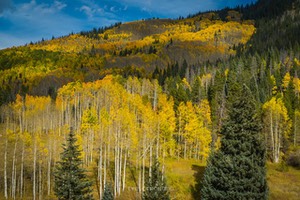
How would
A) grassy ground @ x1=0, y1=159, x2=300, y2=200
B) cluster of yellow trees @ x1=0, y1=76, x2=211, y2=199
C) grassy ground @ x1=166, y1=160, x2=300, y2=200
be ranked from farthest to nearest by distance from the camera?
cluster of yellow trees @ x1=0, y1=76, x2=211, y2=199
grassy ground @ x1=0, y1=159, x2=300, y2=200
grassy ground @ x1=166, y1=160, x2=300, y2=200

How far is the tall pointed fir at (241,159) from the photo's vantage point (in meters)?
20.2

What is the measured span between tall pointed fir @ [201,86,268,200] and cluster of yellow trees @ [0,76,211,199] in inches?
978

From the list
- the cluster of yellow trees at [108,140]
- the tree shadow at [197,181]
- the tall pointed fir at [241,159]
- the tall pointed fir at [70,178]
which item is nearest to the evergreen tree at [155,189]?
the tall pointed fir at [70,178]

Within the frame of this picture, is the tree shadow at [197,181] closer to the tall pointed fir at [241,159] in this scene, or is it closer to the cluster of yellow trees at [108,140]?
the cluster of yellow trees at [108,140]

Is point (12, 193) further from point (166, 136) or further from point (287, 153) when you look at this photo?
point (287, 153)

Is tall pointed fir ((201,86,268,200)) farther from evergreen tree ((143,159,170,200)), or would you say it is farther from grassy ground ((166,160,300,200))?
grassy ground ((166,160,300,200))

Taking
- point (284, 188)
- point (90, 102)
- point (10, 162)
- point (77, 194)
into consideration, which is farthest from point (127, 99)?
point (77, 194)

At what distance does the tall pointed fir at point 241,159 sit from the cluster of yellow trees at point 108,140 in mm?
24833

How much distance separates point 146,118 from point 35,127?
70.5 meters

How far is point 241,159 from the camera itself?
20.2 meters

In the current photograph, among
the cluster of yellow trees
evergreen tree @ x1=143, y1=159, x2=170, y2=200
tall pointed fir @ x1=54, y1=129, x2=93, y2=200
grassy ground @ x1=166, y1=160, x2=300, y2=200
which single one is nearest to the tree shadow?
grassy ground @ x1=166, y1=160, x2=300, y2=200

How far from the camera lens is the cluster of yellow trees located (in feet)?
174

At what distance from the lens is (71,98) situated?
122m

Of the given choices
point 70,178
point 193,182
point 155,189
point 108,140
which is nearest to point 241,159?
point 155,189
